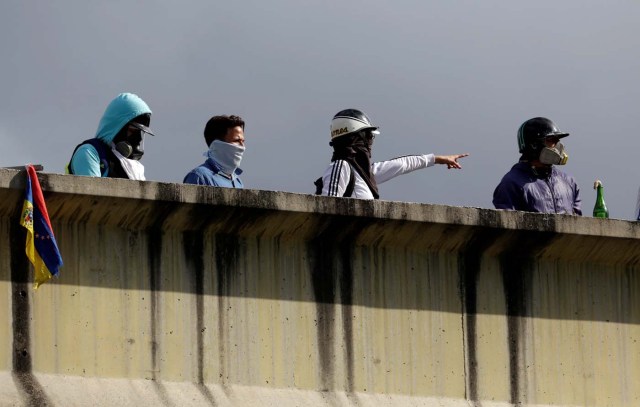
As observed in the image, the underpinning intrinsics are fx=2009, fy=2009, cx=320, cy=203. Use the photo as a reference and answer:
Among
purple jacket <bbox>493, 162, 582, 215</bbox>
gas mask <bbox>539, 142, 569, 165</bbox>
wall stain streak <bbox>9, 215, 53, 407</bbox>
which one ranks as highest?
gas mask <bbox>539, 142, 569, 165</bbox>

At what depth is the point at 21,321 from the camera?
13.5 metres

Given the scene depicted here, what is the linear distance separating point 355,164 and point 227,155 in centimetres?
117

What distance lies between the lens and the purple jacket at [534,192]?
16.6 meters

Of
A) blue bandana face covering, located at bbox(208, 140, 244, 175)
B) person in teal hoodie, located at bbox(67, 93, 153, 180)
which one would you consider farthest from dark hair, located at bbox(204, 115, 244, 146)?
person in teal hoodie, located at bbox(67, 93, 153, 180)

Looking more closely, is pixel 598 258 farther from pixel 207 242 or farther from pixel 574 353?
pixel 207 242

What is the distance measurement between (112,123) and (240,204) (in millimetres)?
1238

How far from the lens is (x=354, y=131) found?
16.4 metres

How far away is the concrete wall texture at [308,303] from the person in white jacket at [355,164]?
0.87 metres

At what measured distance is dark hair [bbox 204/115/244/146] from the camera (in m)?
15.7

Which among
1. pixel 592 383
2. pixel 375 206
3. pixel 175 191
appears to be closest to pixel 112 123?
pixel 175 191

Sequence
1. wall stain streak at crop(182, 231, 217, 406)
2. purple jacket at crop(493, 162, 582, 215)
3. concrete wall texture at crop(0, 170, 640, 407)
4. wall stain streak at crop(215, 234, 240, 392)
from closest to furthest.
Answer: concrete wall texture at crop(0, 170, 640, 407) → wall stain streak at crop(182, 231, 217, 406) → wall stain streak at crop(215, 234, 240, 392) → purple jacket at crop(493, 162, 582, 215)

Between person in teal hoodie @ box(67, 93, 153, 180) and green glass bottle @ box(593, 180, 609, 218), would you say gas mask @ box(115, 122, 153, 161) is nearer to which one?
person in teal hoodie @ box(67, 93, 153, 180)

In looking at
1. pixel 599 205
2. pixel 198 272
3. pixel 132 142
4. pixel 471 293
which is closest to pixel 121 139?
pixel 132 142

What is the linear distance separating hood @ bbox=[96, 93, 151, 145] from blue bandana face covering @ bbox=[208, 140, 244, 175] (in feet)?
3.12
